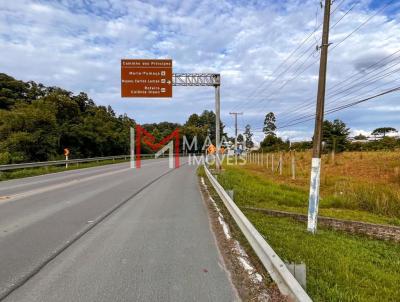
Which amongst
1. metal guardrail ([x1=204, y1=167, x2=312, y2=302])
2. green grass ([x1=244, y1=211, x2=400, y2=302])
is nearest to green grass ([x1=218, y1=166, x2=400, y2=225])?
green grass ([x1=244, y1=211, x2=400, y2=302])

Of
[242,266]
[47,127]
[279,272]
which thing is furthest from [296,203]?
[47,127]

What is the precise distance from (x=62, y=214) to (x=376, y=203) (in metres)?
11.3

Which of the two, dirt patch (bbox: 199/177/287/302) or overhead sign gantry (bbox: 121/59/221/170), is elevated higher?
overhead sign gantry (bbox: 121/59/221/170)

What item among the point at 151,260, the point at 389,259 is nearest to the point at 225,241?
the point at 151,260

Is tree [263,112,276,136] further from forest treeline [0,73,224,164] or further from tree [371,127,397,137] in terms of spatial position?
forest treeline [0,73,224,164]

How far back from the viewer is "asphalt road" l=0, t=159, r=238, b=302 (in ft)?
14.4

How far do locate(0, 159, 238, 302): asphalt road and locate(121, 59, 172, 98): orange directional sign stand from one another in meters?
15.4

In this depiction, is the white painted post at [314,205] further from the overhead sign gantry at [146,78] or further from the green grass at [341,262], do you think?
the overhead sign gantry at [146,78]

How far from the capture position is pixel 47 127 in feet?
119

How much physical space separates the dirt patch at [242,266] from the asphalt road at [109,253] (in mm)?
159

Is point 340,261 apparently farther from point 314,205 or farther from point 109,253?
point 109,253

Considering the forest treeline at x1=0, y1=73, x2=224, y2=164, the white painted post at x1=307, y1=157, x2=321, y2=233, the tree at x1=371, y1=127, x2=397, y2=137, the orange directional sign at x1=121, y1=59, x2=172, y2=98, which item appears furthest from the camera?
the tree at x1=371, y1=127, x2=397, y2=137

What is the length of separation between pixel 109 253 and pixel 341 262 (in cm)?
386

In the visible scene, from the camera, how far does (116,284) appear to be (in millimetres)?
4594
